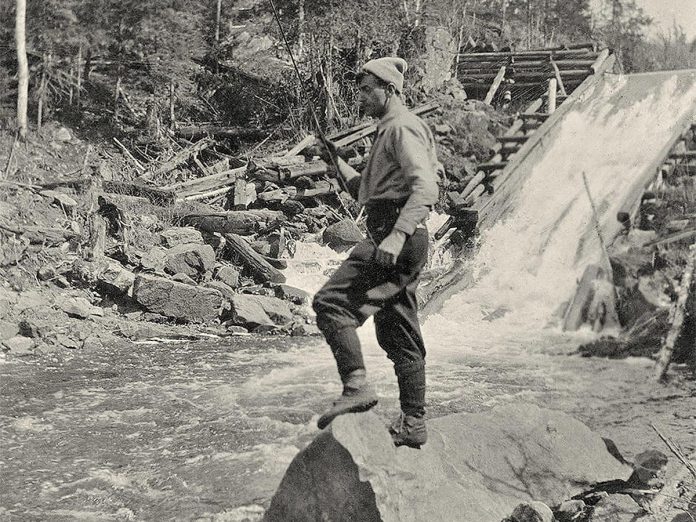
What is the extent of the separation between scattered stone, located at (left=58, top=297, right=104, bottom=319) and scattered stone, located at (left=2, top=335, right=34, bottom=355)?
828mm

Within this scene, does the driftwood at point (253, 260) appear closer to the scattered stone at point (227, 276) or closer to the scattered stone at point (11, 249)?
the scattered stone at point (227, 276)

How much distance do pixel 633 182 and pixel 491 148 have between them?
3460mm

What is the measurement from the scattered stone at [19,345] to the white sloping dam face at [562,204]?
3.89 metres

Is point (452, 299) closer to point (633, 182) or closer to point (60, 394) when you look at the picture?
point (633, 182)

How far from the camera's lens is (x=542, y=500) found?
3.65 meters

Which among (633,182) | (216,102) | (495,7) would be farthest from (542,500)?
(495,7)

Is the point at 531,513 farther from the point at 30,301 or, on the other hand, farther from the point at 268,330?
the point at 30,301

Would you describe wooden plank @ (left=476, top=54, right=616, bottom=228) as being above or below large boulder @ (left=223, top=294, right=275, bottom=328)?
above

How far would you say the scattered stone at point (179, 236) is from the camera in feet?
32.8

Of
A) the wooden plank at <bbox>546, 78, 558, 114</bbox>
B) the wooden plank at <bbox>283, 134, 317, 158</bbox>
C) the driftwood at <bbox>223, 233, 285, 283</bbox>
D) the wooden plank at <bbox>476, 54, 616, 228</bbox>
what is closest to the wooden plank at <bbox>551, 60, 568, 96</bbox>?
the wooden plank at <bbox>546, 78, 558, 114</bbox>

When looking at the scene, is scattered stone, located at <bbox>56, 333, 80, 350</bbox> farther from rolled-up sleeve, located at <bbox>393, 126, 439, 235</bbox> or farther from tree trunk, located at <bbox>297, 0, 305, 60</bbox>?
tree trunk, located at <bbox>297, 0, 305, 60</bbox>

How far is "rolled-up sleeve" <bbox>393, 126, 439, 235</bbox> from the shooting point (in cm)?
313

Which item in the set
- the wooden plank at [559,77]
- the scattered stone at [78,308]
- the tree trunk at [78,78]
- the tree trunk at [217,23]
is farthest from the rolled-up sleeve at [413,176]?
the tree trunk at [217,23]

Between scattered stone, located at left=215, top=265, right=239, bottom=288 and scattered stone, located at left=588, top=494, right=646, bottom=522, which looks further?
scattered stone, located at left=215, top=265, right=239, bottom=288
